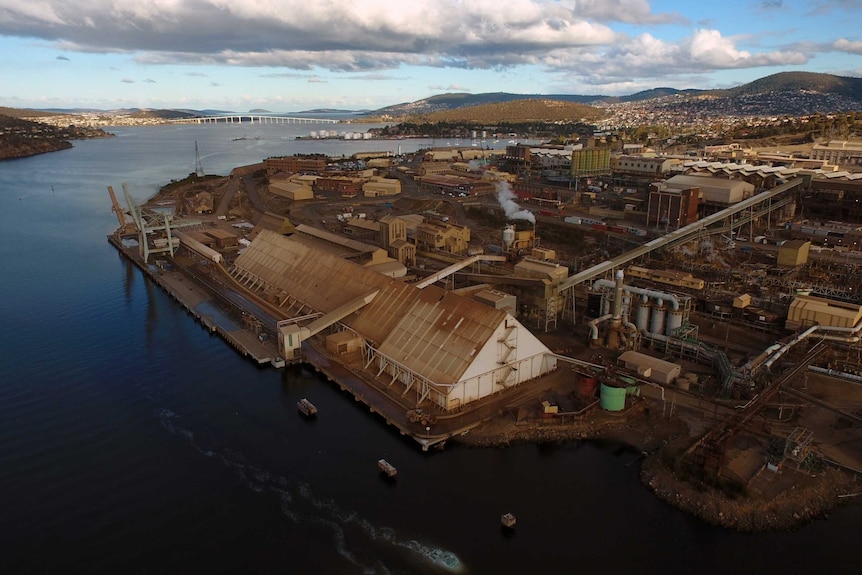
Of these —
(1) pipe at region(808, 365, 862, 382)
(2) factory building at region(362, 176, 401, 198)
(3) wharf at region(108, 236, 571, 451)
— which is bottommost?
(3) wharf at region(108, 236, 571, 451)

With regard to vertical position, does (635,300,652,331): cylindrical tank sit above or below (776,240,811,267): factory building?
below

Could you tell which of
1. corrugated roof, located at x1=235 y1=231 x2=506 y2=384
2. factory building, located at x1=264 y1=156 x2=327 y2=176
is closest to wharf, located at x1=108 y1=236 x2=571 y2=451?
corrugated roof, located at x1=235 y1=231 x2=506 y2=384

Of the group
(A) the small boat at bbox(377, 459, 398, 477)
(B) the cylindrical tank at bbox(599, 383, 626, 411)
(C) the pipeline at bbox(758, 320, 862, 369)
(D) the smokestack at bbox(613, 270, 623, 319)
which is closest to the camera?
(A) the small boat at bbox(377, 459, 398, 477)

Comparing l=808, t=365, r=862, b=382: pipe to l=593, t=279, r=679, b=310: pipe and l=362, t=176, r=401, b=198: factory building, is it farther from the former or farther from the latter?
l=362, t=176, r=401, b=198: factory building

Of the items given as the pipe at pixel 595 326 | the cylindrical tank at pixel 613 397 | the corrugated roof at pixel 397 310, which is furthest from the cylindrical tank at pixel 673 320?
the corrugated roof at pixel 397 310

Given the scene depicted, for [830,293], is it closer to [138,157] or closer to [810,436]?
[810,436]

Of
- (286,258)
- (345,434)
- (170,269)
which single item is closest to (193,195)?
(170,269)

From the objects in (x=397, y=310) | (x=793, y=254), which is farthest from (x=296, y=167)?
(x=793, y=254)
